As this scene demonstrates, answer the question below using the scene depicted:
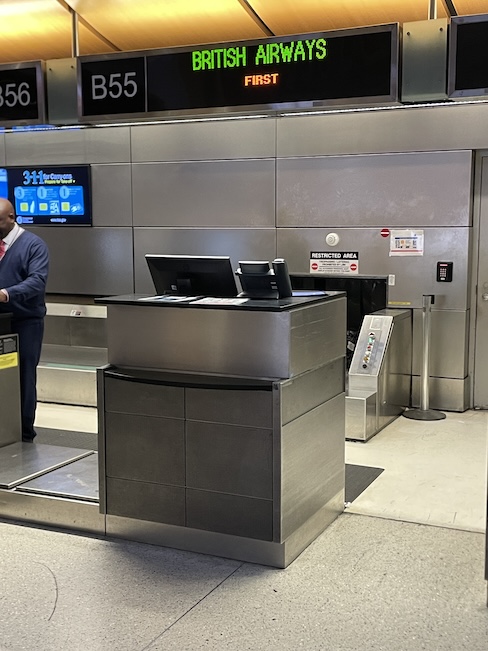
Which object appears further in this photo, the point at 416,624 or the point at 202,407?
the point at 202,407

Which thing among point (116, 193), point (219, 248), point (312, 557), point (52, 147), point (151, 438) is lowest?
point (312, 557)

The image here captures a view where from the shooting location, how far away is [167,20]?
6.41m

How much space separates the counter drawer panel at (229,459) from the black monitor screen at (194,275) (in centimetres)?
80

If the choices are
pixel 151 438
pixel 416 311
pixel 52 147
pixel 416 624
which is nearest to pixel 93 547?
pixel 151 438

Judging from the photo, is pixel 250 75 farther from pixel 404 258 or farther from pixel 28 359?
pixel 404 258

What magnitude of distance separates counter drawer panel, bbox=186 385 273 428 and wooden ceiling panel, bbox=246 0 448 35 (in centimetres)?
371

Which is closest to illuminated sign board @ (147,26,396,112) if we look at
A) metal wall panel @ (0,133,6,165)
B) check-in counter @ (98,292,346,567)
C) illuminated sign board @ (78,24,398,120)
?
illuminated sign board @ (78,24,398,120)

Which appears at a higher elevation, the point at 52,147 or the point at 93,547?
the point at 52,147

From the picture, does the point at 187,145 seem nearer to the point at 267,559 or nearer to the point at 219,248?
the point at 219,248

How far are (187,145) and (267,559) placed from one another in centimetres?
472

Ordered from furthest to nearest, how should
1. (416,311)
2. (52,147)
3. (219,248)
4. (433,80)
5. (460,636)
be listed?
(52,147), (219,248), (416,311), (433,80), (460,636)

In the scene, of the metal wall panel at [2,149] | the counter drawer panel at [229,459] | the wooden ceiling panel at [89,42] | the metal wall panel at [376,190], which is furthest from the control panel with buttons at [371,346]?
the metal wall panel at [2,149]

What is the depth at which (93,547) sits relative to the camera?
379 cm

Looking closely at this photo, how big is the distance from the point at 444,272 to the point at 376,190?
0.92 meters
